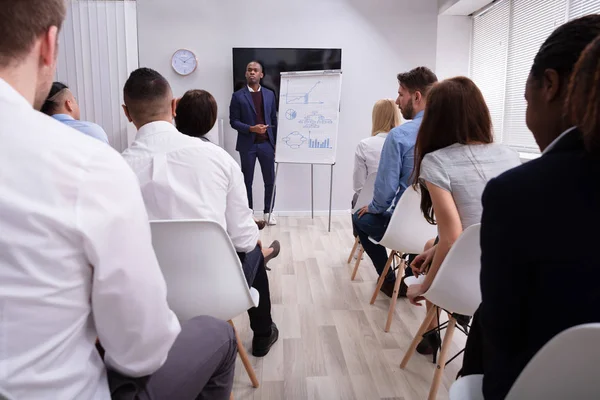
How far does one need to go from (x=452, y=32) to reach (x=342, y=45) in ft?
4.45

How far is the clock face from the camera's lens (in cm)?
522

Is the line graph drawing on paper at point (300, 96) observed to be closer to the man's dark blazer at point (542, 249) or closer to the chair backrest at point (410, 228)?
the chair backrest at point (410, 228)

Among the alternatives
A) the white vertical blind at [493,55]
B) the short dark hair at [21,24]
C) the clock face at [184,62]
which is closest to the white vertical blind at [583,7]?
the white vertical blind at [493,55]

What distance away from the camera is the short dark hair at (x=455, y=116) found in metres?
1.58

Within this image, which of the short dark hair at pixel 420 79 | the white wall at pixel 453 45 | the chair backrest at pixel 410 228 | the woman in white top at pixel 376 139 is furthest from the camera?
the white wall at pixel 453 45

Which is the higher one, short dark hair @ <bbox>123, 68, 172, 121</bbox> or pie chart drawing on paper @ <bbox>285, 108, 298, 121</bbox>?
pie chart drawing on paper @ <bbox>285, 108, 298, 121</bbox>

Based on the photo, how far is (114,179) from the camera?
26.5 inches

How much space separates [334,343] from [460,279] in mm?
1044

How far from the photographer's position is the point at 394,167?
2490 mm

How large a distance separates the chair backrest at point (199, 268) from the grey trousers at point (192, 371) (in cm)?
29

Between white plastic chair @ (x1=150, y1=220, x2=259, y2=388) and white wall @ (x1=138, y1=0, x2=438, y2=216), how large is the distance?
13.6 feet

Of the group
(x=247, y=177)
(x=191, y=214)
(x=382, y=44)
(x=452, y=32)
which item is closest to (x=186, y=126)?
(x=191, y=214)

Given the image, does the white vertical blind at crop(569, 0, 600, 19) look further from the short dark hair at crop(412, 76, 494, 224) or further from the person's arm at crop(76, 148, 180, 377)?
the person's arm at crop(76, 148, 180, 377)

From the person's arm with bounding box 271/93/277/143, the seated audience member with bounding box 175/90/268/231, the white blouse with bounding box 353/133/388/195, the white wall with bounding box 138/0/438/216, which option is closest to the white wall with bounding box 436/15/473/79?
the white wall with bounding box 138/0/438/216
